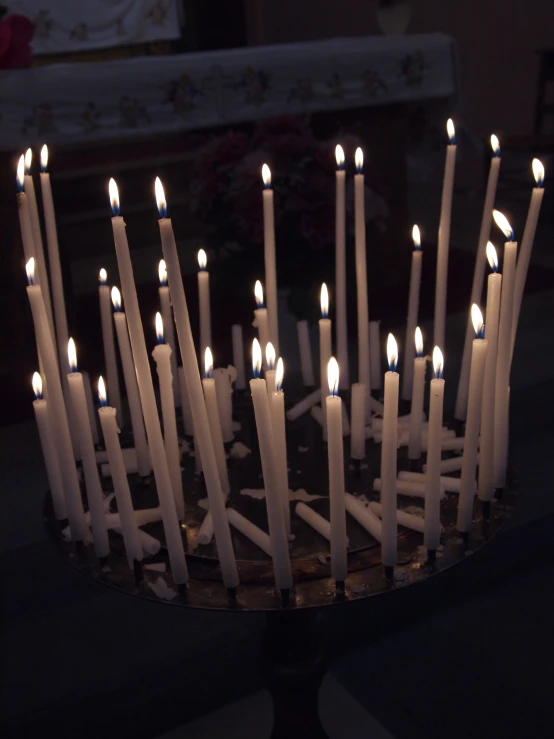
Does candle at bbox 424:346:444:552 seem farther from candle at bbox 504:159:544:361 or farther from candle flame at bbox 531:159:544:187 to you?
candle flame at bbox 531:159:544:187

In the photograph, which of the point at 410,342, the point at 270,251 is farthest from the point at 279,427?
the point at 410,342

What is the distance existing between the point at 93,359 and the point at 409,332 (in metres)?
1.33

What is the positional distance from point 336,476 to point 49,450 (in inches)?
12.6

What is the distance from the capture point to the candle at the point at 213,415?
0.82 m

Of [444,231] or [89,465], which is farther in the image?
[444,231]

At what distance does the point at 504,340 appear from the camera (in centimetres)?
81

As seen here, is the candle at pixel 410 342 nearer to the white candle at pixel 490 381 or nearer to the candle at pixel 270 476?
the white candle at pixel 490 381

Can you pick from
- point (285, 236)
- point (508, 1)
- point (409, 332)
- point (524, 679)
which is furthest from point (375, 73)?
point (508, 1)

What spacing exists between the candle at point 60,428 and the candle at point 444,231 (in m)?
0.51

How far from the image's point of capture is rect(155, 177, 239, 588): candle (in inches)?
26.5

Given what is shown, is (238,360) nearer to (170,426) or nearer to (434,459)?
(170,426)

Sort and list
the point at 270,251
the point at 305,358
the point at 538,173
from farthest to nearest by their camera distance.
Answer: the point at 305,358 < the point at 270,251 < the point at 538,173

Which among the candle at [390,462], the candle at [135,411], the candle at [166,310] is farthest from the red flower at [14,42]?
the candle at [390,462]

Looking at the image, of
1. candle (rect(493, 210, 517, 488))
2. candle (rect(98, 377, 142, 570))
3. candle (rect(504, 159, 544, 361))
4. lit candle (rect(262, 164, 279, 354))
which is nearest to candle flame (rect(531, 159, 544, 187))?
candle (rect(504, 159, 544, 361))
